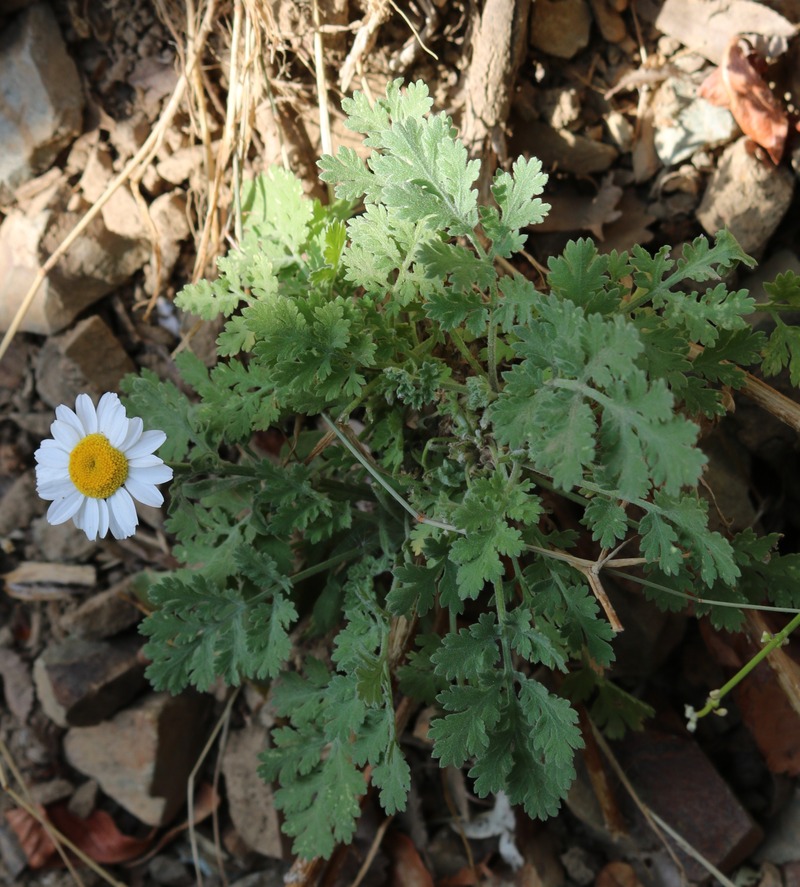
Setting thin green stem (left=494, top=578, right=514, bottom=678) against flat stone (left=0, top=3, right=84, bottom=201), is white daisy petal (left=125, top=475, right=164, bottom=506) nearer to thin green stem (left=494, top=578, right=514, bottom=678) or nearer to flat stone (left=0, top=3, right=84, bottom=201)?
thin green stem (left=494, top=578, right=514, bottom=678)

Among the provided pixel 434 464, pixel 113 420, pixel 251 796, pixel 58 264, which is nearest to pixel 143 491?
pixel 113 420

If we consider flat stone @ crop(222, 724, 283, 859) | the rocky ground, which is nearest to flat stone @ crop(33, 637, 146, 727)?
the rocky ground

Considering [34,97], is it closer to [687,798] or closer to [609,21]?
[609,21]

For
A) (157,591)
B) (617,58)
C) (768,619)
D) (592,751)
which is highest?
(617,58)

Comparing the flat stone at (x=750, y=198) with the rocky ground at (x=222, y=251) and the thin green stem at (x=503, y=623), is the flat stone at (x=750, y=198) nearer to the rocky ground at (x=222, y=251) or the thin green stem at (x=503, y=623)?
the rocky ground at (x=222, y=251)

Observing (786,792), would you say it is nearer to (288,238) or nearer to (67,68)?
(288,238)

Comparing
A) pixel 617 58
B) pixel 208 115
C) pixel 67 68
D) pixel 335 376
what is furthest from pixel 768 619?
pixel 67 68
